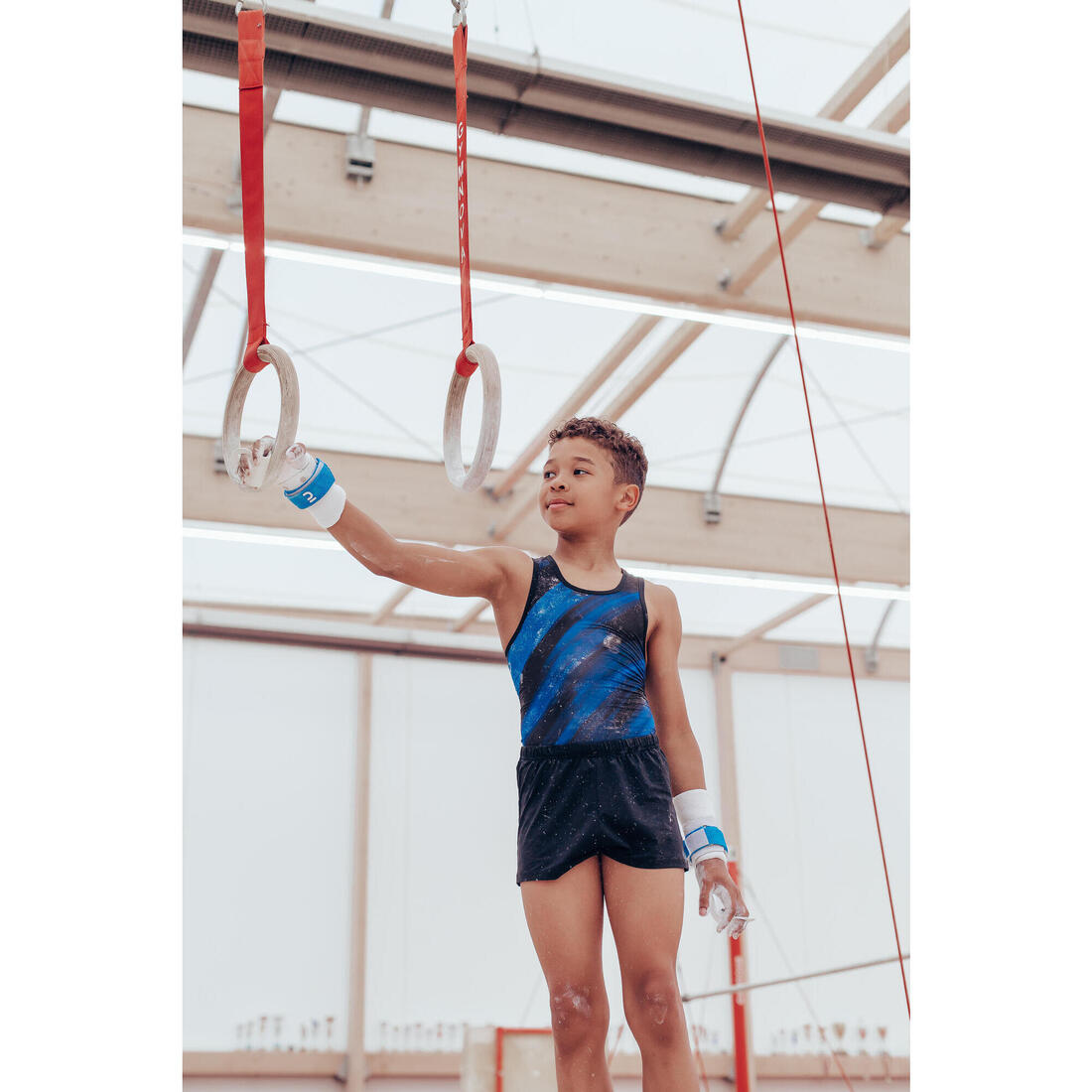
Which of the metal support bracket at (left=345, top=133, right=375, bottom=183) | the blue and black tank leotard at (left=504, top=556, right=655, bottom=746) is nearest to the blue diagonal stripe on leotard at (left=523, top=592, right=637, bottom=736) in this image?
the blue and black tank leotard at (left=504, top=556, right=655, bottom=746)

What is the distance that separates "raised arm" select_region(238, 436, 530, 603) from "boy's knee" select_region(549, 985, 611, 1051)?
692 millimetres

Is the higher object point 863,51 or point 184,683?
point 863,51

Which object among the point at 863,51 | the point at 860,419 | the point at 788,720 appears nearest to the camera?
the point at 863,51

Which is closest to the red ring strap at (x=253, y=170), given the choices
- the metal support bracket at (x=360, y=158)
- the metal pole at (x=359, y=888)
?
the metal support bracket at (x=360, y=158)

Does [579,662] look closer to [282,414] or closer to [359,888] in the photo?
[282,414]

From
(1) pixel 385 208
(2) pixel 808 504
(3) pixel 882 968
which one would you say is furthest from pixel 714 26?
(3) pixel 882 968

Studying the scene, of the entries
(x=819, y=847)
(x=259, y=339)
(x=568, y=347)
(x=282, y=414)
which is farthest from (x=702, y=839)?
(x=819, y=847)

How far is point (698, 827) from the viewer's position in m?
2.38

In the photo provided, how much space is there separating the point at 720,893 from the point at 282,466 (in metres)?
1.07

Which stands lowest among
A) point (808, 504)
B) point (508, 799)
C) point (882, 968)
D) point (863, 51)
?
point (882, 968)

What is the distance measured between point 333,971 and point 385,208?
20.2 feet

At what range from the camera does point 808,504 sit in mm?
9328
